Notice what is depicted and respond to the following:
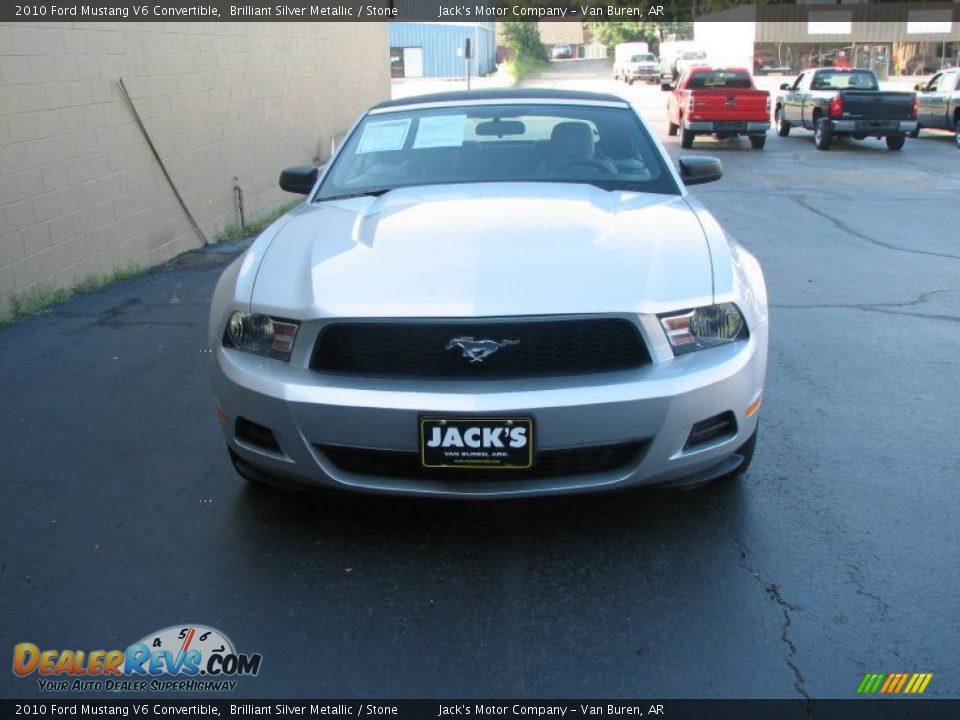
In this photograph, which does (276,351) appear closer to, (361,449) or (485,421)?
(361,449)

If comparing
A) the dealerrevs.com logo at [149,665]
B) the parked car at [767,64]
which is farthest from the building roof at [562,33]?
the dealerrevs.com logo at [149,665]

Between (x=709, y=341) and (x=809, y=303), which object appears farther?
(x=809, y=303)

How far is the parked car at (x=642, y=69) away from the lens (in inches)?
2066

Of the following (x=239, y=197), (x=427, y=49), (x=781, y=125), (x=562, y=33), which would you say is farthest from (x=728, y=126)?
(x=562, y=33)

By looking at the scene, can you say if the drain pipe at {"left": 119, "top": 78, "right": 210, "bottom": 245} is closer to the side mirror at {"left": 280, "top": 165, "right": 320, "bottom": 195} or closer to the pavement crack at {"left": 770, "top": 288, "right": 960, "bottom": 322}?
the side mirror at {"left": 280, "top": 165, "right": 320, "bottom": 195}

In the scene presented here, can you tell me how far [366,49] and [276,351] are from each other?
1677cm

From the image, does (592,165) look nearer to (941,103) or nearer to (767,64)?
(941,103)

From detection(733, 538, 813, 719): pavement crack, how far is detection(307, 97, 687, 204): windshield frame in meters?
1.86

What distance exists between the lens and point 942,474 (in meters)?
4.09

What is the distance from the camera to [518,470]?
3176 mm

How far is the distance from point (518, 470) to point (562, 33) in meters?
102


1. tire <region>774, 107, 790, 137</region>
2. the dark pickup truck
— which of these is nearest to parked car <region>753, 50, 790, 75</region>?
tire <region>774, 107, 790, 137</region>
